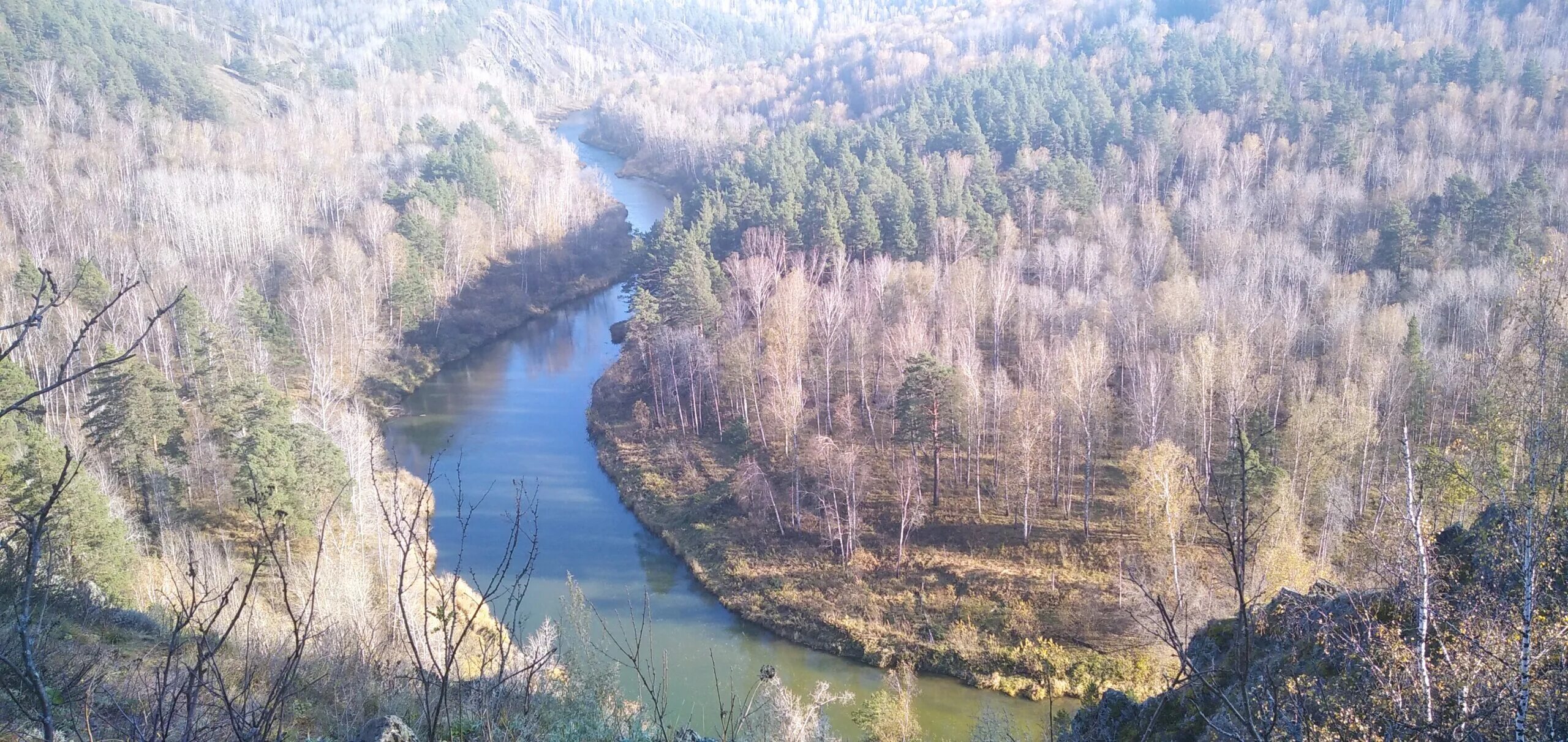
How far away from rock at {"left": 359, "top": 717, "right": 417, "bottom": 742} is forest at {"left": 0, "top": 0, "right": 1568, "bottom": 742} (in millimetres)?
59

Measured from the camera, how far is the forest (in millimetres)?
7117

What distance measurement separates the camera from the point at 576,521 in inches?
1116

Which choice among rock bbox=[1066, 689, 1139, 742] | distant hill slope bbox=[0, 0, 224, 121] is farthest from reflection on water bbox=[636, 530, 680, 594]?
distant hill slope bbox=[0, 0, 224, 121]

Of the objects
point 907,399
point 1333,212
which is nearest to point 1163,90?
point 1333,212

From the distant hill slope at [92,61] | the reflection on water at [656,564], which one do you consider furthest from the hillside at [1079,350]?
the distant hill slope at [92,61]

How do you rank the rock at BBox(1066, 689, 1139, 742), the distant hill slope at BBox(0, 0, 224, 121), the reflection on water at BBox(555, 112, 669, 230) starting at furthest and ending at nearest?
the reflection on water at BBox(555, 112, 669, 230), the distant hill slope at BBox(0, 0, 224, 121), the rock at BBox(1066, 689, 1139, 742)

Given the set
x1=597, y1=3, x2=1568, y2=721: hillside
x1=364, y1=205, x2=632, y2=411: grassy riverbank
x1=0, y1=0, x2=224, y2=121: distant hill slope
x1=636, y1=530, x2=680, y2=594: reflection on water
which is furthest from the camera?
x1=0, y1=0, x2=224, y2=121: distant hill slope

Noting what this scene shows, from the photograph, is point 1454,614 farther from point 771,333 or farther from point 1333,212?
point 1333,212

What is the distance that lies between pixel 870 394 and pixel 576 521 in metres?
11.3

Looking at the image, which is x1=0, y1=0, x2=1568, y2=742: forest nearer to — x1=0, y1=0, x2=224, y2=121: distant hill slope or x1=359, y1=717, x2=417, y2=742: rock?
x1=359, y1=717, x2=417, y2=742: rock

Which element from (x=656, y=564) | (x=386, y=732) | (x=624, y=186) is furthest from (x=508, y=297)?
(x=386, y=732)

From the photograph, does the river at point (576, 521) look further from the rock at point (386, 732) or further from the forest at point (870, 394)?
the rock at point (386, 732)

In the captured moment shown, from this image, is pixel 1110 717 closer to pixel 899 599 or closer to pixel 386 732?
pixel 386 732

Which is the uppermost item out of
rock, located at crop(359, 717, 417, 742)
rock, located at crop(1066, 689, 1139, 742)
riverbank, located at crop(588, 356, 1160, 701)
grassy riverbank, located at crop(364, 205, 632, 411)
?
grassy riverbank, located at crop(364, 205, 632, 411)
